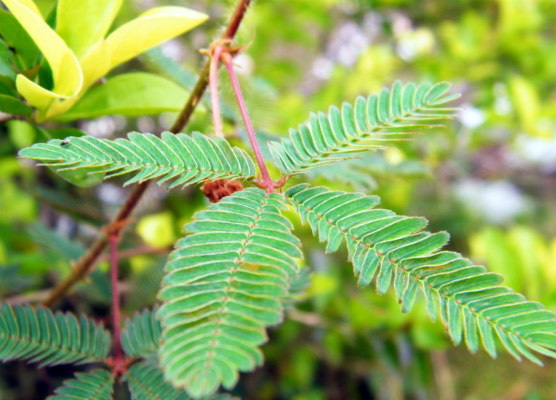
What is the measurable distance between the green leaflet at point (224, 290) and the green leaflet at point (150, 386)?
145mm

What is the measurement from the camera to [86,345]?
51cm

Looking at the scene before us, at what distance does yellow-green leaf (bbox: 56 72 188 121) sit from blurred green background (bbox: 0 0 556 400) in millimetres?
41

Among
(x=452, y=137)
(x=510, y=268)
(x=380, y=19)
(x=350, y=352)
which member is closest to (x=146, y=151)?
(x=510, y=268)

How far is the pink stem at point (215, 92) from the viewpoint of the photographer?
435mm

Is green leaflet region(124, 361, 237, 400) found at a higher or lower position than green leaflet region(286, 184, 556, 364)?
lower

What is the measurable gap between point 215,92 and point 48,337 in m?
0.29

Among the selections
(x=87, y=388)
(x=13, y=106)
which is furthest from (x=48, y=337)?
(x=13, y=106)

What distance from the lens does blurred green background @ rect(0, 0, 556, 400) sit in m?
0.86

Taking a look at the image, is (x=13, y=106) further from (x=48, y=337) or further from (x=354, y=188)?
(x=354, y=188)

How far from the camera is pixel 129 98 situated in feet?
1.72

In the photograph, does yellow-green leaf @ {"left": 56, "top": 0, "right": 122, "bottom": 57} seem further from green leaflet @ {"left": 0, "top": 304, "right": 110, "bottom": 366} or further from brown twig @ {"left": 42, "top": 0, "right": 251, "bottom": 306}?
green leaflet @ {"left": 0, "top": 304, "right": 110, "bottom": 366}

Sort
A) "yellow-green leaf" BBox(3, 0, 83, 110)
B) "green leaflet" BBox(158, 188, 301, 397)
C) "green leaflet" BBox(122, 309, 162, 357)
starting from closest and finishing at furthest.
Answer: "green leaflet" BBox(158, 188, 301, 397)
"yellow-green leaf" BBox(3, 0, 83, 110)
"green leaflet" BBox(122, 309, 162, 357)

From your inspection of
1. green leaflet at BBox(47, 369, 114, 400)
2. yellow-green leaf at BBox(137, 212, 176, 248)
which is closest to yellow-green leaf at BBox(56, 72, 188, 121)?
green leaflet at BBox(47, 369, 114, 400)

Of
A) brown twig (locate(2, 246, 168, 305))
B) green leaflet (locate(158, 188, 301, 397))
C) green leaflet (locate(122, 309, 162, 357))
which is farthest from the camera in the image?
brown twig (locate(2, 246, 168, 305))
